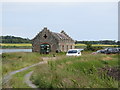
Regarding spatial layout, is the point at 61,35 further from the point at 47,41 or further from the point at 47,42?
the point at 47,42

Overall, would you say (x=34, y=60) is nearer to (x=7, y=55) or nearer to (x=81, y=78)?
(x=7, y=55)

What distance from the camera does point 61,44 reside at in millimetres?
42250

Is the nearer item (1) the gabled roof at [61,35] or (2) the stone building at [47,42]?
(2) the stone building at [47,42]

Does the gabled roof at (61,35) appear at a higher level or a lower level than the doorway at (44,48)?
higher

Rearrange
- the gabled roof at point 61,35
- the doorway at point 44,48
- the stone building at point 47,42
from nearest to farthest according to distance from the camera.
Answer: the stone building at point 47,42
the doorway at point 44,48
the gabled roof at point 61,35

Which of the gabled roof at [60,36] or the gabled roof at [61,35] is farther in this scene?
the gabled roof at [60,36]

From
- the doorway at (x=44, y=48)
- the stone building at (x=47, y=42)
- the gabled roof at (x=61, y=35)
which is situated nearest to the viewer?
the stone building at (x=47, y=42)

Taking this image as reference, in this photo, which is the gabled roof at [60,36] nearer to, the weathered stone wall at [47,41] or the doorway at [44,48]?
the weathered stone wall at [47,41]

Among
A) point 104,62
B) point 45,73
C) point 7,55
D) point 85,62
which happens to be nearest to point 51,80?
point 45,73

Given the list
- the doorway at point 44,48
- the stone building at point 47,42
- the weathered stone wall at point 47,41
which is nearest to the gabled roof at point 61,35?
the stone building at point 47,42

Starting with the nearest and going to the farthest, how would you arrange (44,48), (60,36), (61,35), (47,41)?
(44,48) < (47,41) < (60,36) < (61,35)

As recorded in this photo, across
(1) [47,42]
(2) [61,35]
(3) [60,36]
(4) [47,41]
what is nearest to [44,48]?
(1) [47,42]

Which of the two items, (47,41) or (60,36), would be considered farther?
(60,36)

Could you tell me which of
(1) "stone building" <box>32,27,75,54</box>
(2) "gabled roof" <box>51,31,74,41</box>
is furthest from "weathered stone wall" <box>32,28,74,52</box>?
(2) "gabled roof" <box>51,31,74,41</box>
